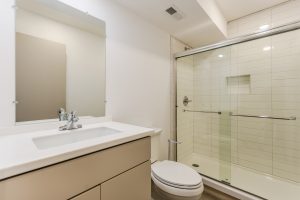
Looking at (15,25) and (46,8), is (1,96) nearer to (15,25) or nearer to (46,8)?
(15,25)

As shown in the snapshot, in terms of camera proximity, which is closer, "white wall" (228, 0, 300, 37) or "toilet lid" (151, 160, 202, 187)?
"toilet lid" (151, 160, 202, 187)

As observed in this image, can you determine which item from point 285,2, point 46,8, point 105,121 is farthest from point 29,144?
point 285,2

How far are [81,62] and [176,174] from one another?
4.24 feet

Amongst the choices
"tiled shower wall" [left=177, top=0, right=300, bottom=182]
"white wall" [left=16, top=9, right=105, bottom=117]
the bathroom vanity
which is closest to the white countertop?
the bathroom vanity

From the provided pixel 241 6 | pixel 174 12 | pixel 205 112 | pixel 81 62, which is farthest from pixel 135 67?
pixel 241 6

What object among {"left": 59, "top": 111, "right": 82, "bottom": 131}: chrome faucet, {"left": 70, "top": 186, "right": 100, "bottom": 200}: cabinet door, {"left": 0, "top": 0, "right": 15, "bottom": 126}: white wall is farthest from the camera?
{"left": 59, "top": 111, "right": 82, "bottom": 131}: chrome faucet

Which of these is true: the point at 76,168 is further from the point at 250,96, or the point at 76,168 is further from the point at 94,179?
the point at 250,96

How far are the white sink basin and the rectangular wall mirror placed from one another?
20 centimetres

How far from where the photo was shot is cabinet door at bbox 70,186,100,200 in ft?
2.14

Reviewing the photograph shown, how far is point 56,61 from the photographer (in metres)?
1.11

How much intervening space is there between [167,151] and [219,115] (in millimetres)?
920

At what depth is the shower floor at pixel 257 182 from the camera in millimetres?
1617

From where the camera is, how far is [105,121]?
4.42 ft

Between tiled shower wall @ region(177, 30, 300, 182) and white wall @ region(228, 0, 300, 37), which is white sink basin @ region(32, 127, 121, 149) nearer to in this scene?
tiled shower wall @ region(177, 30, 300, 182)
